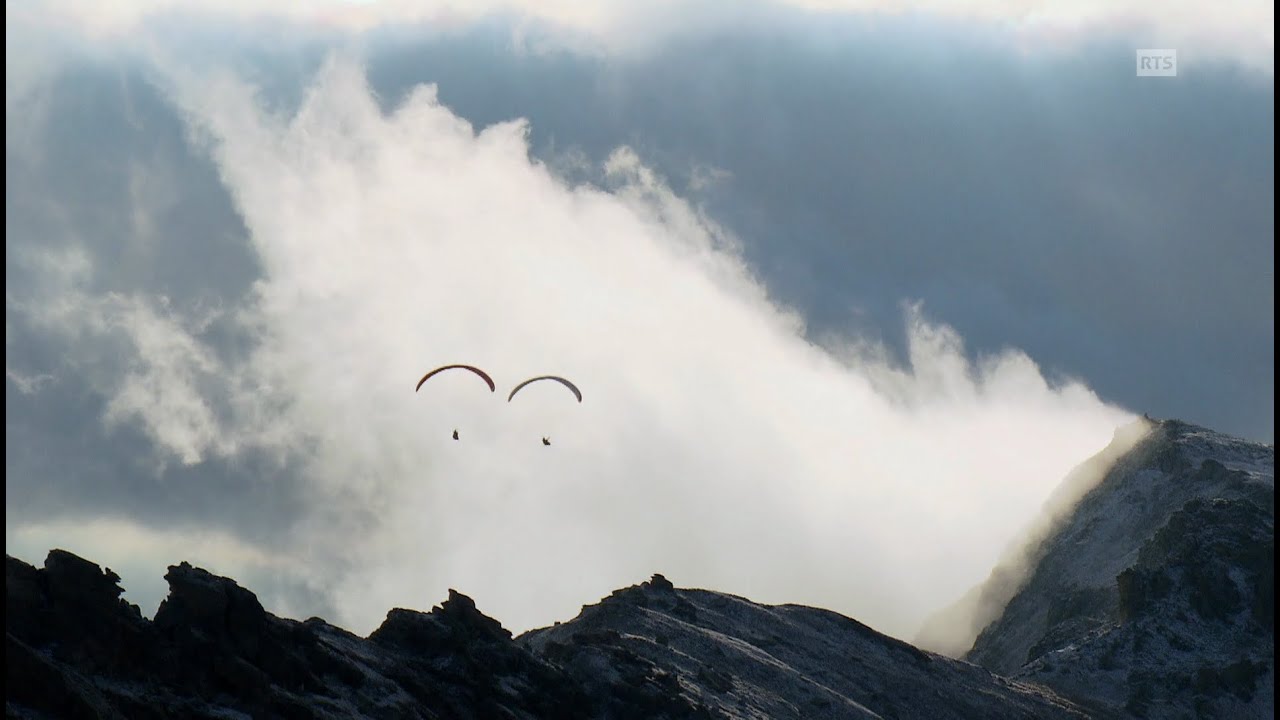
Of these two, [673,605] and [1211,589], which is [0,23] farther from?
[1211,589]

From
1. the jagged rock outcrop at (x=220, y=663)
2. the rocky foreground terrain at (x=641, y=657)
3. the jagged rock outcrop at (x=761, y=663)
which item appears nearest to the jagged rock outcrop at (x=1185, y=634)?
the rocky foreground terrain at (x=641, y=657)

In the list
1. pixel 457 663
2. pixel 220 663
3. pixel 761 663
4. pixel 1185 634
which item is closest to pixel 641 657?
pixel 761 663

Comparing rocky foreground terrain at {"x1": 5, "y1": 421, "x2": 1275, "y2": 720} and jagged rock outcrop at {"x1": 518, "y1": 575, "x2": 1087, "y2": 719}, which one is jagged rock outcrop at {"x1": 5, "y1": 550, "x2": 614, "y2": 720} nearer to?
rocky foreground terrain at {"x1": 5, "y1": 421, "x2": 1275, "y2": 720}

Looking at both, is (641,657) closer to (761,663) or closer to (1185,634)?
(761,663)

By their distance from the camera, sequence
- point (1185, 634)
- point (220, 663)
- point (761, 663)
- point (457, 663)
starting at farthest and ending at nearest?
point (1185, 634) → point (761, 663) → point (457, 663) → point (220, 663)

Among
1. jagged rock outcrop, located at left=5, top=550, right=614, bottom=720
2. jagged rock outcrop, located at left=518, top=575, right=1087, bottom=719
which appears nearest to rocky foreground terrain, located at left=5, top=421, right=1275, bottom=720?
jagged rock outcrop, located at left=5, top=550, right=614, bottom=720

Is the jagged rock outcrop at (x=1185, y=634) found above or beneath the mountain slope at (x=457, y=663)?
above

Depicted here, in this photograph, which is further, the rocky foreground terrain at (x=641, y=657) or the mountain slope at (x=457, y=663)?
the rocky foreground terrain at (x=641, y=657)

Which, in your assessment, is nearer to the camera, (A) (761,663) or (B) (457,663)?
(B) (457,663)

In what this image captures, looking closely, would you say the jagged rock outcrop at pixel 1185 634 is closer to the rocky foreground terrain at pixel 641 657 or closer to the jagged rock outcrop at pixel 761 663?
the rocky foreground terrain at pixel 641 657

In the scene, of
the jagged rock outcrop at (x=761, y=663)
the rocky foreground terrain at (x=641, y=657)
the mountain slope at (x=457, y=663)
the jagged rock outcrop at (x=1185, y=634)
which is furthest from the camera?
the jagged rock outcrop at (x=1185, y=634)
